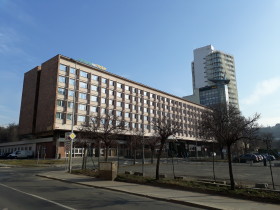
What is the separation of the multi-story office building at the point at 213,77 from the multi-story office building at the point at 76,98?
2249 inches

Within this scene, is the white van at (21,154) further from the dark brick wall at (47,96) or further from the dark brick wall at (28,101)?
the dark brick wall at (28,101)

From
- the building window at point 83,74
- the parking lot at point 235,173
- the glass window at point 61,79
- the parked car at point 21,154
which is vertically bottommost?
the parking lot at point 235,173

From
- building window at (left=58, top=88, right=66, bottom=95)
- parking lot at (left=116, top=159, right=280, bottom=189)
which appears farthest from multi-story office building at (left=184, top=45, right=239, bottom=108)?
parking lot at (left=116, top=159, right=280, bottom=189)

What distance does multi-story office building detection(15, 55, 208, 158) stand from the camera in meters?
58.9

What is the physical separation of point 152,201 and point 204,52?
14827 cm

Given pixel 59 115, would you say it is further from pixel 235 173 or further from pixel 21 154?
pixel 235 173

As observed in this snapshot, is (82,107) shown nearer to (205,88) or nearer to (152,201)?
(152,201)

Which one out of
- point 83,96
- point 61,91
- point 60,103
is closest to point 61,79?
point 61,91

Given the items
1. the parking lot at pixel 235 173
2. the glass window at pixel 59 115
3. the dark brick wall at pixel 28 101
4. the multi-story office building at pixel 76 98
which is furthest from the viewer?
the dark brick wall at pixel 28 101

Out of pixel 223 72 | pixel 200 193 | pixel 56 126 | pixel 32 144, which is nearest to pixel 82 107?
pixel 56 126

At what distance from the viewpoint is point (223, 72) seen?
14325 centimetres

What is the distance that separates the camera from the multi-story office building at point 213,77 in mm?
134750

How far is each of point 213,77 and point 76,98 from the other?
100 meters

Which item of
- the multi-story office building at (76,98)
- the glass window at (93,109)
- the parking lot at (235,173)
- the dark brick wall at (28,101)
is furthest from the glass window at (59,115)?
the parking lot at (235,173)
